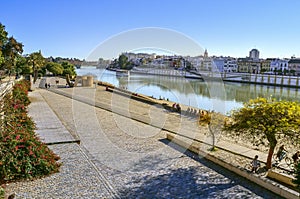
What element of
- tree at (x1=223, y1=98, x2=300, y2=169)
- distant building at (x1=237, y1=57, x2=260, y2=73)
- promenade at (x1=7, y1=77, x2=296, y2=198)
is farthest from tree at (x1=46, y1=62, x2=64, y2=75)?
distant building at (x1=237, y1=57, x2=260, y2=73)

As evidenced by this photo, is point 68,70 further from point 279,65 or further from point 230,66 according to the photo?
point 279,65

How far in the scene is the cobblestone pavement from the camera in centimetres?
680

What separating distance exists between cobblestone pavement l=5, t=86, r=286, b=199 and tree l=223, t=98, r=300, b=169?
1.61 m

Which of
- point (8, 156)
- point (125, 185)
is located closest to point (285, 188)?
point (125, 185)

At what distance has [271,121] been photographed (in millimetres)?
7934

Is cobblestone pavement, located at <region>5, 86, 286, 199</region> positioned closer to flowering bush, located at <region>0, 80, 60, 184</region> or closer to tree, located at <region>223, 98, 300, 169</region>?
flowering bush, located at <region>0, 80, 60, 184</region>

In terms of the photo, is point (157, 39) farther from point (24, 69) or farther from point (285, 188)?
point (24, 69)

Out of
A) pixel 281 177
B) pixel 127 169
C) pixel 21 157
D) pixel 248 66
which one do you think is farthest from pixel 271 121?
pixel 248 66

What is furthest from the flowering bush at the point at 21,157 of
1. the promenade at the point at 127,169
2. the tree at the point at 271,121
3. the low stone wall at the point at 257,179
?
the tree at the point at 271,121

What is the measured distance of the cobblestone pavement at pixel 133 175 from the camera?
22.3ft

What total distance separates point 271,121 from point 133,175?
15.2 feet

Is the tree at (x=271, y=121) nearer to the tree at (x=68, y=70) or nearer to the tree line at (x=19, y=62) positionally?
the tree line at (x=19, y=62)

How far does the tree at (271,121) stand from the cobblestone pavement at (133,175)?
5.30ft

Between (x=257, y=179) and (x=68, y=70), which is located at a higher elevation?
(x=68, y=70)
